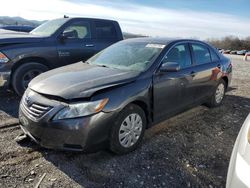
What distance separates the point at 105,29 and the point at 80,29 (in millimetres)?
783

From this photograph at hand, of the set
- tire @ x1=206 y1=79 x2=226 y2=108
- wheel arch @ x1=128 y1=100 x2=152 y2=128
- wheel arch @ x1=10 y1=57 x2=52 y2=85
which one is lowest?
tire @ x1=206 y1=79 x2=226 y2=108

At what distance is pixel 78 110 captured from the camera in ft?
11.0

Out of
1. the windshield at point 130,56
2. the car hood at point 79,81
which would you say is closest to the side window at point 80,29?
the windshield at point 130,56

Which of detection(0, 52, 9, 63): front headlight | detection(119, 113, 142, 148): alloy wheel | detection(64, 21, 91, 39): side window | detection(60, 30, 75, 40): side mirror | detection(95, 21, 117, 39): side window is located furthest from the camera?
detection(95, 21, 117, 39): side window

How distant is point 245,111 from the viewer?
636 cm

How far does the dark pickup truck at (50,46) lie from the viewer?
597 centimetres

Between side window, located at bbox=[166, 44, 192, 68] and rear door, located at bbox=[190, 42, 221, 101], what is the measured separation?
0.69ft

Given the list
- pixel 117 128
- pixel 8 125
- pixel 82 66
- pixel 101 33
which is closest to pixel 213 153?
pixel 117 128

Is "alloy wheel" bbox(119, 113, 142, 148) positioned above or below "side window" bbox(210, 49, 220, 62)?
below

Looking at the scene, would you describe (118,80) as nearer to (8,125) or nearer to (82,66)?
(82,66)

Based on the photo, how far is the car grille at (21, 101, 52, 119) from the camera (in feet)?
11.2

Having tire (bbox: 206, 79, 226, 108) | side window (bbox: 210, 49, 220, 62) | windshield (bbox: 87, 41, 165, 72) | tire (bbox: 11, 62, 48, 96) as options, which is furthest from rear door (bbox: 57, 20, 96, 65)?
tire (bbox: 206, 79, 226, 108)

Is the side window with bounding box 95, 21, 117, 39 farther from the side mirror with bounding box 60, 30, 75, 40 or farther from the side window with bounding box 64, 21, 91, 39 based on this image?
the side mirror with bounding box 60, 30, 75, 40

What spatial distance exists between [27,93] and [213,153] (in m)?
2.78
